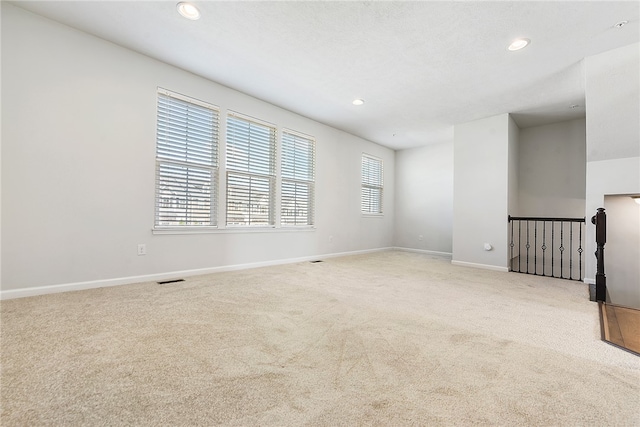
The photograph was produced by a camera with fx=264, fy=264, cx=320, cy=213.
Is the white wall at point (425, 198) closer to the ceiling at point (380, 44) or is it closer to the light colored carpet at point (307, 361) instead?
the ceiling at point (380, 44)

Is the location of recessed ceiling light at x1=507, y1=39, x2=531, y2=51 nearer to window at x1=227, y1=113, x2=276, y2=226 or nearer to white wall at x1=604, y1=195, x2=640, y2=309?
white wall at x1=604, y1=195, x2=640, y2=309

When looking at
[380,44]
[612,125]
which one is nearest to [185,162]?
[380,44]

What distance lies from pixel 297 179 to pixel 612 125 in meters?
4.18

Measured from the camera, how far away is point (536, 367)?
4.78ft

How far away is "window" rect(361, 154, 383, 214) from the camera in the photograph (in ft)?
20.8

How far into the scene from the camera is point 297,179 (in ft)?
15.9

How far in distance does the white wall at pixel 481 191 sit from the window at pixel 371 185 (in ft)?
6.56

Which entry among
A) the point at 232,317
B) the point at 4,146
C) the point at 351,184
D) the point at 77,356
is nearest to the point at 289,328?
the point at 232,317

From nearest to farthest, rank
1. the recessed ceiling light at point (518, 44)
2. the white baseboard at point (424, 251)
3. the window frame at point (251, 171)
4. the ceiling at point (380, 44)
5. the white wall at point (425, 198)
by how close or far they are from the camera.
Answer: the ceiling at point (380, 44), the recessed ceiling light at point (518, 44), the window frame at point (251, 171), the white baseboard at point (424, 251), the white wall at point (425, 198)

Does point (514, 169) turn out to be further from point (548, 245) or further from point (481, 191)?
point (548, 245)

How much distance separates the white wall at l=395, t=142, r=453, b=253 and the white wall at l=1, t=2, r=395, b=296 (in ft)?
16.0

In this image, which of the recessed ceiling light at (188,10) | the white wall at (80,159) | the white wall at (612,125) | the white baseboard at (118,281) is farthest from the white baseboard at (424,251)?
the recessed ceiling light at (188,10)

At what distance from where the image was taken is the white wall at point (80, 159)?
245 cm

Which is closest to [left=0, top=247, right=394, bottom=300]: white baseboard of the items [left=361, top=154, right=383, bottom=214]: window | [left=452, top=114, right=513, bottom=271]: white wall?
[left=361, top=154, right=383, bottom=214]: window
